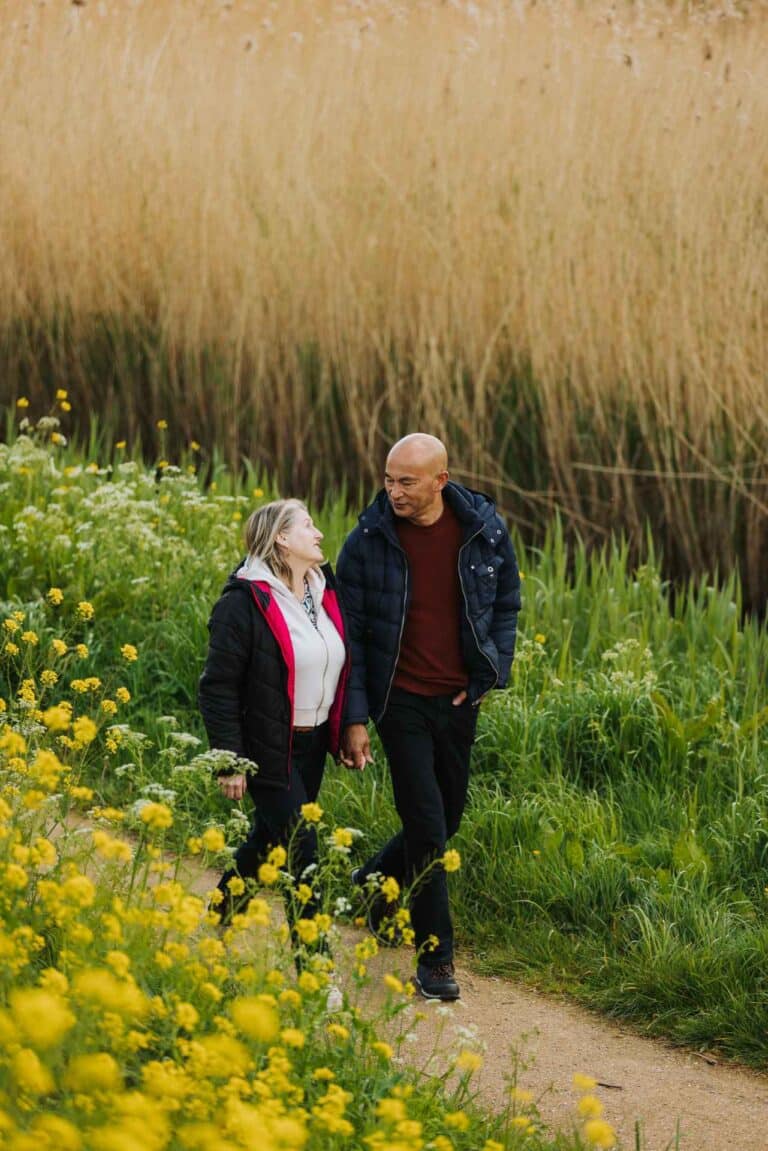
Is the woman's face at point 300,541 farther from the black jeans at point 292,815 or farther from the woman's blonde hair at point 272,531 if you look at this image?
the black jeans at point 292,815

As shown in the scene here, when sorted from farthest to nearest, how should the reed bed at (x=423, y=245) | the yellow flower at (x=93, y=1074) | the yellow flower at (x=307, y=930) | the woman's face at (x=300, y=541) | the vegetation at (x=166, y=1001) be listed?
the reed bed at (x=423, y=245), the woman's face at (x=300, y=541), the yellow flower at (x=307, y=930), the vegetation at (x=166, y=1001), the yellow flower at (x=93, y=1074)

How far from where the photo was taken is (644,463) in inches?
324

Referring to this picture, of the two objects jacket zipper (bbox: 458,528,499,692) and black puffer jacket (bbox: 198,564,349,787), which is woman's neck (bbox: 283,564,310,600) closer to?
black puffer jacket (bbox: 198,564,349,787)

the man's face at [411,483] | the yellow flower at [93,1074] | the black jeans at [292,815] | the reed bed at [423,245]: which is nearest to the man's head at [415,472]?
the man's face at [411,483]

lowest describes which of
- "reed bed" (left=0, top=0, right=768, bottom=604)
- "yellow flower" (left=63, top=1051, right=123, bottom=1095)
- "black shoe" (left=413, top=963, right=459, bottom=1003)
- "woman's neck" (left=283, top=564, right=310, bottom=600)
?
"black shoe" (left=413, top=963, right=459, bottom=1003)

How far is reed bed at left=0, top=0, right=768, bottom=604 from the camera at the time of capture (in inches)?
321

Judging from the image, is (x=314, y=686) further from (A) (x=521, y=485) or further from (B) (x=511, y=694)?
(A) (x=521, y=485)

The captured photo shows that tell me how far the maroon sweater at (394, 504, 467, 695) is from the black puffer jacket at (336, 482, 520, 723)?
0.03 metres

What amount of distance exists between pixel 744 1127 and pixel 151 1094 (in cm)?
209

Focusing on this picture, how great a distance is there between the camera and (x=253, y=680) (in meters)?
4.43

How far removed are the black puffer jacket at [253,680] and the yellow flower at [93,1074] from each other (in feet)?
6.31

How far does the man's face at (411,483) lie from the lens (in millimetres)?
4559

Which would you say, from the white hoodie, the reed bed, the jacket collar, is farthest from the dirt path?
the reed bed

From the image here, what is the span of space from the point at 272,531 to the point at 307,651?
36 centimetres
